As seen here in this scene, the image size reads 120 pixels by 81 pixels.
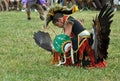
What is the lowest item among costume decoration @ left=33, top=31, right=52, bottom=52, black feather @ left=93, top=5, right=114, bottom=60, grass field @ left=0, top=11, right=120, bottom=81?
grass field @ left=0, top=11, right=120, bottom=81

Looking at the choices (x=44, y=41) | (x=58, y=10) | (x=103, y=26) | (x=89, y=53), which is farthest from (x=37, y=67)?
(x=103, y=26)

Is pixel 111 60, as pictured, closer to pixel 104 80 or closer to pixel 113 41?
pixel 104 80

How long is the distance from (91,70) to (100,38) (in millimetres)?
503

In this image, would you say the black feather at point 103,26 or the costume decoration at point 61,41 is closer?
the black feather at point 103,26

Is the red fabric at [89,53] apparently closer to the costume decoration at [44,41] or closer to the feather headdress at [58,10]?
the costume decoration at [44,41]

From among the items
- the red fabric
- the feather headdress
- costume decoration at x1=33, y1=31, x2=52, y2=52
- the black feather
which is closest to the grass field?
the red fabric

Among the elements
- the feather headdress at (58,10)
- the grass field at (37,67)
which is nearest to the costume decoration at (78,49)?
the feather headdress at (58,10)

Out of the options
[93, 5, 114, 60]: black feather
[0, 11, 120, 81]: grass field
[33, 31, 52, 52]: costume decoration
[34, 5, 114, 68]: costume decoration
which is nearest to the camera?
[0, 11, 120, 81]: grass field

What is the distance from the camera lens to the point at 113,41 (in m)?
9.38

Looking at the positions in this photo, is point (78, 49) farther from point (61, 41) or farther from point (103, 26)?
point (103, 26)

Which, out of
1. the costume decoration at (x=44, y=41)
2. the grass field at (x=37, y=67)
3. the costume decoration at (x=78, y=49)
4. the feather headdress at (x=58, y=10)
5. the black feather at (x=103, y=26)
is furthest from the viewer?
the costume decoration at (x=44, y=41)

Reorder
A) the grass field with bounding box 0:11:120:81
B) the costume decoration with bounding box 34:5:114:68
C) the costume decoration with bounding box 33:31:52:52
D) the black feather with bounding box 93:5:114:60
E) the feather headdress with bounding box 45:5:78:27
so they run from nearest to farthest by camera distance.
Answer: the grass field with bounding box 0:11:120:81
the black feather with bounding box 93:5:114:60
the costume decoration with bounding box 34:5:114:68
the feather headdress with bounding box 45:5:78:27
the costume decoration with bounding box 33:31:52:52

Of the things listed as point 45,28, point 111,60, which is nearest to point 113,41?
point 111,60

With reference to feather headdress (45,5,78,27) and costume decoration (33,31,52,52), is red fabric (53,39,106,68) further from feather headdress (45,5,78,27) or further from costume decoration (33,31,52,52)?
feather headdress (45,5,78,27)
